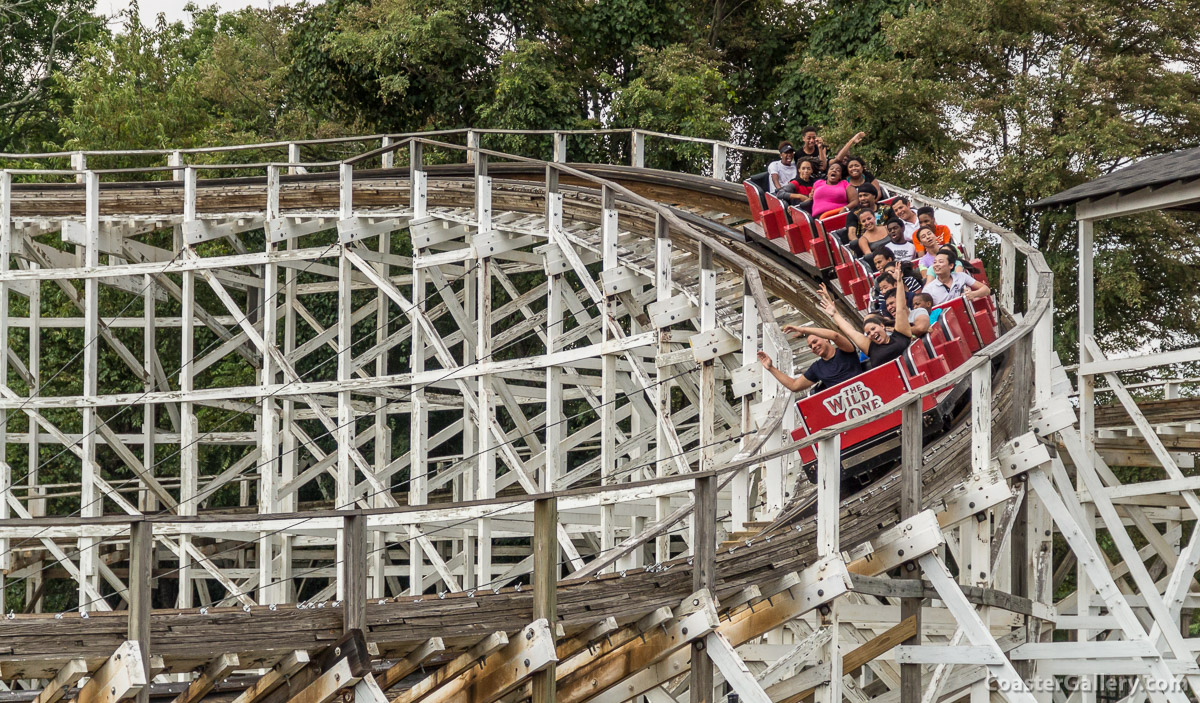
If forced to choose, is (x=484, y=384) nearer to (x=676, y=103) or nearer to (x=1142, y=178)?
(x=1142, y=178)

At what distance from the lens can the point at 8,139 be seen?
31.1m

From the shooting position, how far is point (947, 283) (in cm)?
1055

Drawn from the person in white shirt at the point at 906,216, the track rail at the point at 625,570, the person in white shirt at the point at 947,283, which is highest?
the person in white shirt at the point at 906,216

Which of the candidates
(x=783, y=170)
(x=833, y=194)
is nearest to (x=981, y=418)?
(x=833, y=194)

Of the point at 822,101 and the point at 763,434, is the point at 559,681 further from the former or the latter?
the point at 822,101

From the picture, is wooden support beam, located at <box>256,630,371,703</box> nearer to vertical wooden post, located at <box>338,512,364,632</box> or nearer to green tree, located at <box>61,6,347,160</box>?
vertical wooden post, located at <box>338,512,364,632</box>

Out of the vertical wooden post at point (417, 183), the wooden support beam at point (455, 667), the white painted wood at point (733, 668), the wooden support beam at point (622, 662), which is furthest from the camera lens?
the vertical wooden post at point (417, 183)

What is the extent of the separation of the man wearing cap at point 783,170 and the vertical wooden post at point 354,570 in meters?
7.88

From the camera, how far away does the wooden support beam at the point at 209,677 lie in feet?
23.2

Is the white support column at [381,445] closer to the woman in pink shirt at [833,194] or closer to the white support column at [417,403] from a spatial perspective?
the white support column at [417,403]

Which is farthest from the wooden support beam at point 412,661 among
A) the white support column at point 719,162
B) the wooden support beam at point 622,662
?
the white support column at point 719,162

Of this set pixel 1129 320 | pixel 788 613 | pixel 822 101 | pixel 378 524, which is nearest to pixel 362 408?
pixel 378 524

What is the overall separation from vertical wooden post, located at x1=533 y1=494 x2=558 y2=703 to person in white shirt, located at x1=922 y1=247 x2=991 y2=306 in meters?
4.14

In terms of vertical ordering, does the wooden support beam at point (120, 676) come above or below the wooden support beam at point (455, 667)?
above
